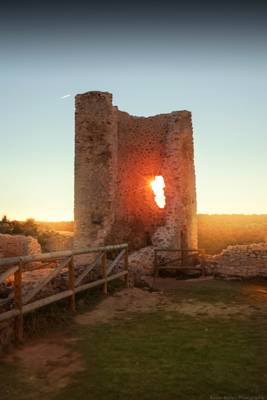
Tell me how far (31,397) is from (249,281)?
36.5 ft

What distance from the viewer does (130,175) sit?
18969mm

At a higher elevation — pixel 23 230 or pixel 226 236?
pixel 23 230

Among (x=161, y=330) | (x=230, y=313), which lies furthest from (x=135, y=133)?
(x=161, y=330)

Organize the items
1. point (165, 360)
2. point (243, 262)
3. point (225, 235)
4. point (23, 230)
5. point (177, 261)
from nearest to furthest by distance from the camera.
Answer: point (165, 360) < point (243, 262) < point (177, 261) < point (23, 230) < point (225, 235)

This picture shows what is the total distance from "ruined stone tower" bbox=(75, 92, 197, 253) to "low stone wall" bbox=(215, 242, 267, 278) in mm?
3172

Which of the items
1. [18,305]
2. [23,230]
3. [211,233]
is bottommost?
[18,305]

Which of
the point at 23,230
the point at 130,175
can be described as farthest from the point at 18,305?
the point at 23,230

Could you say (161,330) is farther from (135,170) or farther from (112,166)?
(135,170)

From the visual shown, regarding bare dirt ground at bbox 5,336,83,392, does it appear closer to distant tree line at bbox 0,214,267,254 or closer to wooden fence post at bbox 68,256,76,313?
wooden fence post at bbox 68,256,76,313

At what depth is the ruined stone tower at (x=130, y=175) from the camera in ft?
56.0

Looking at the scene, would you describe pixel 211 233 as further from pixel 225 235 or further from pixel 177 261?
pixel 177 261

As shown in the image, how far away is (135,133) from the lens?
1931 centimetres

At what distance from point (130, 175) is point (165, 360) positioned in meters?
14.1

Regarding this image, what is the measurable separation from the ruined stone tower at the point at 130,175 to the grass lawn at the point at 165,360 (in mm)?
9204
